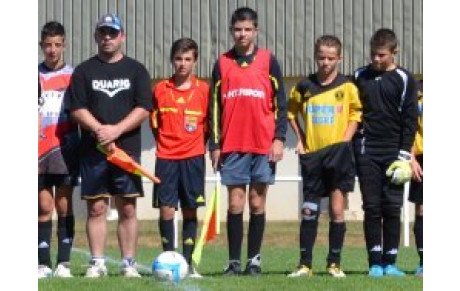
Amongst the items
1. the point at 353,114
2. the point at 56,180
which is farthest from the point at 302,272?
the point at 56,180

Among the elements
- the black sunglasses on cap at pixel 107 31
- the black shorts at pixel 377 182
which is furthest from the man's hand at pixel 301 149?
the black sunglasses on cap at pixel 107 31

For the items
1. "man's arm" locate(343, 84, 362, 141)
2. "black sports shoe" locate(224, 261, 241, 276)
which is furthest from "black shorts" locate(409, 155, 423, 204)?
"black sports shoe" locate(224, 261, 241, 276)

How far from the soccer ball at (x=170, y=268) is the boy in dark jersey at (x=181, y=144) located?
3.61 ft

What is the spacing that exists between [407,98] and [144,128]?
23.5 meters

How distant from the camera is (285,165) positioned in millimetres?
36500

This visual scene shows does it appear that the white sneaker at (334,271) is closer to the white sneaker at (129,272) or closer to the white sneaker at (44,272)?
the white sneaker at (129,272)

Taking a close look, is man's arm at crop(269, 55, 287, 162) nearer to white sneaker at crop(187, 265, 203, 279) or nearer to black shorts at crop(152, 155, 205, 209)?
black shorts at crop(152, 155, 205, 209)

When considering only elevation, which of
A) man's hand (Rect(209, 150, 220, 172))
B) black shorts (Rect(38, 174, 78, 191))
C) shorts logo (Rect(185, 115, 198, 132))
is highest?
shorts logo (Rect(185, 115, 198, 132))

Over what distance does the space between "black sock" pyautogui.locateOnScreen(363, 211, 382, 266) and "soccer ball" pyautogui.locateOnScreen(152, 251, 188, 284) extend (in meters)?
2.11

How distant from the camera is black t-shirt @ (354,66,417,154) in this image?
14234mm

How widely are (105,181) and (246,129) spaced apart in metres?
1.43
